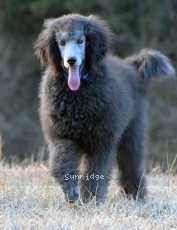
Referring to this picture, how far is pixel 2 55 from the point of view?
24234 mm

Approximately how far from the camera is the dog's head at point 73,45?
289 inches

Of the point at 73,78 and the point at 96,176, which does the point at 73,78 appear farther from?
the point at 96,176

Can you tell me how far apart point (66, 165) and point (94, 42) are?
1327 mm

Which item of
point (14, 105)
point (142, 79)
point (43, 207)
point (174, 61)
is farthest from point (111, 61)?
point (14, 105)

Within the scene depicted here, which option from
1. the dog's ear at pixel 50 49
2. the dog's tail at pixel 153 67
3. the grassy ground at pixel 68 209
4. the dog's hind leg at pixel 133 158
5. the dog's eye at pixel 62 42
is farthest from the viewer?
the dog's tail at pixel 153 67

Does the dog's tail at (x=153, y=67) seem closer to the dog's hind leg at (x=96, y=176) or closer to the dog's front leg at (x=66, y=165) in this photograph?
the dog's hind leg at (x=96, y=176)

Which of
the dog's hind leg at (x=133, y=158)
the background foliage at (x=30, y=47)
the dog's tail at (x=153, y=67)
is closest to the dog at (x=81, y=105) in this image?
the dog's hind leg at (x=133, y=158)

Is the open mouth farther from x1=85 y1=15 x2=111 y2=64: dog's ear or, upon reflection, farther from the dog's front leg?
the dog's front leg

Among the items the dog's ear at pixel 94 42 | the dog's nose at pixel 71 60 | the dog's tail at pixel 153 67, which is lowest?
the dog's tail at pixel 153 67

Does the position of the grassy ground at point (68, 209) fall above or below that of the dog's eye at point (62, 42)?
below

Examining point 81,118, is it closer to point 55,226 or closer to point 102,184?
point 102,184

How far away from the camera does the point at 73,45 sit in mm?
7371

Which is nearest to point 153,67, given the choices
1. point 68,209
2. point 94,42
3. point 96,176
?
point 94,42

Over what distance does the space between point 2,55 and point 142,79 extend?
16.0 metres
